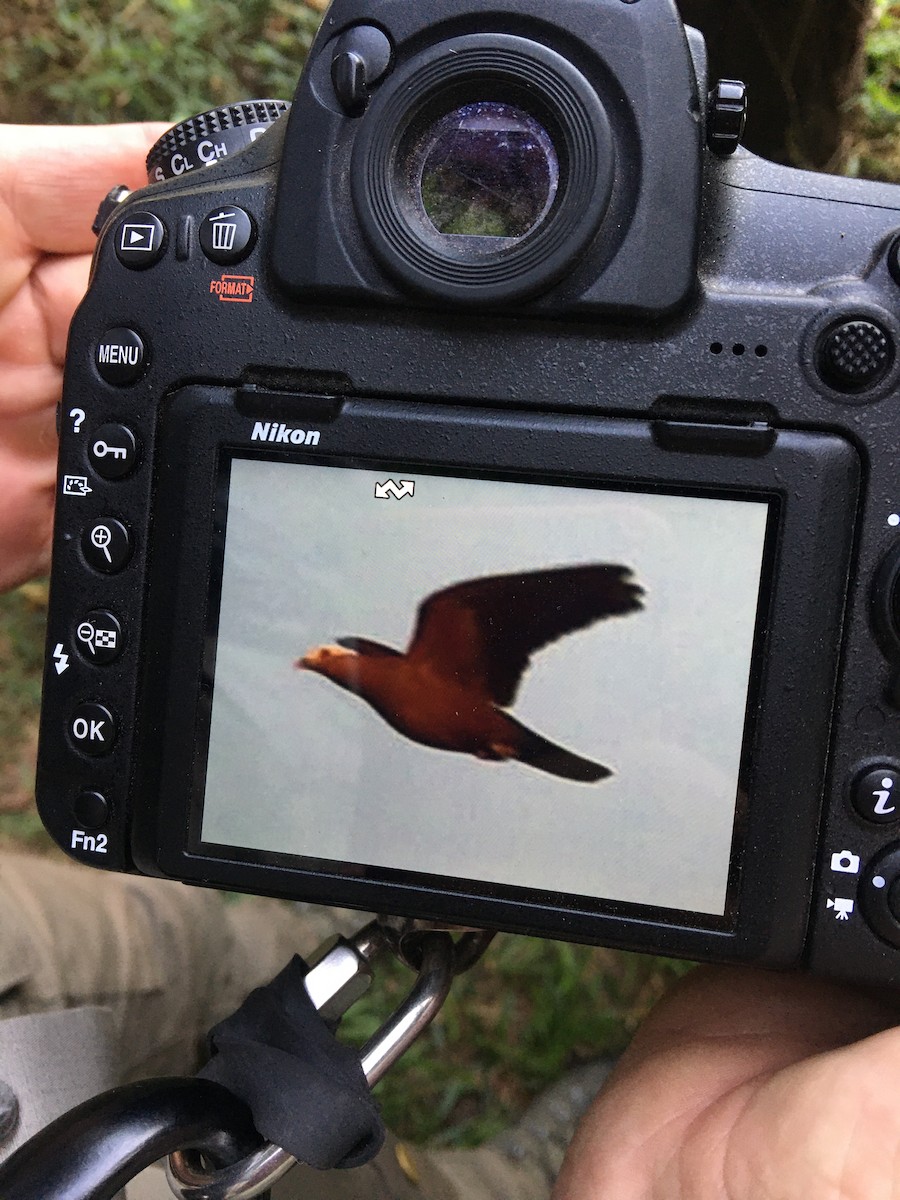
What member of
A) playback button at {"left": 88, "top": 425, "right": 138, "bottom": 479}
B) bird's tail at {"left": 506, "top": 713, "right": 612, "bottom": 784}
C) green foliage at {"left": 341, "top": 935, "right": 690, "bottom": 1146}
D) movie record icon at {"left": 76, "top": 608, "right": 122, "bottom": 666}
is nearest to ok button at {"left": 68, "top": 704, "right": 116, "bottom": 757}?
movie record icon at {"left": 76, "top": 608, "right": 122, "bottom": 666}

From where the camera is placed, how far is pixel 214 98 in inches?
47.2

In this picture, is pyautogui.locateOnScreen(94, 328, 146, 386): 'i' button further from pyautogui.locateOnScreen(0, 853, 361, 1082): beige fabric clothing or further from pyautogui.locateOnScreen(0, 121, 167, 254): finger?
pyautogui.locateOnScreen(0, 853, 361, 1082): beige fabric clothing

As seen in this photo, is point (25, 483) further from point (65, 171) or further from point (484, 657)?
point (484, 657)

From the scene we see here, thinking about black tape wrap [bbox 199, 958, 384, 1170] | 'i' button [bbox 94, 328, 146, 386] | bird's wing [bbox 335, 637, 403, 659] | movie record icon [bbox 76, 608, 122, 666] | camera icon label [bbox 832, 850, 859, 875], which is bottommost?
black tape wrap [bbox 199, 958, 384, 1170]

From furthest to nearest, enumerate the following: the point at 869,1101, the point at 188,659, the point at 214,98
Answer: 1. the point at 214,98
2. the point at 188,659
3. the point at 869,1101

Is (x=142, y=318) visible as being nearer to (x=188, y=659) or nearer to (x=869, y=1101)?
(x=188, y=659)

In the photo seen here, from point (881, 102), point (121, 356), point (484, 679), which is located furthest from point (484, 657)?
point (881, 102)

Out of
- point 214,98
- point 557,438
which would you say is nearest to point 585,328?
point 557,438

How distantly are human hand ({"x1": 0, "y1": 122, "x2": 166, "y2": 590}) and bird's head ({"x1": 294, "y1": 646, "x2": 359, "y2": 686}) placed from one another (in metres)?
0.37

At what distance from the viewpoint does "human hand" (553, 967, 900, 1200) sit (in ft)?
1.63

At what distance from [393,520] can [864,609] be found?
0.26 m

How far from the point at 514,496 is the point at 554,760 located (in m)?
0.15

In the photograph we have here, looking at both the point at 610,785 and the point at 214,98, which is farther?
the point at 214,98

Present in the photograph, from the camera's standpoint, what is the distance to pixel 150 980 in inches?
34.7
